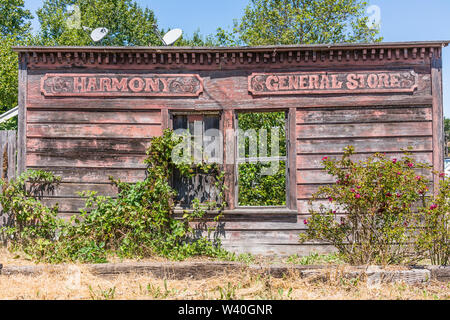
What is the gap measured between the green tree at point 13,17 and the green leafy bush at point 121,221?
2141 centimetres

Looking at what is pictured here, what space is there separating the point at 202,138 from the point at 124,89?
5.57 feet

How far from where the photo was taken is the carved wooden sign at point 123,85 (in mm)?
6898

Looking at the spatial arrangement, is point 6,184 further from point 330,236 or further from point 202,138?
point 330,236

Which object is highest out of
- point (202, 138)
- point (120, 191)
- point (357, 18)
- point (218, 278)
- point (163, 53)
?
point (357, 18)

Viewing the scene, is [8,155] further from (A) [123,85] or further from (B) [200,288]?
(B) [200,288]

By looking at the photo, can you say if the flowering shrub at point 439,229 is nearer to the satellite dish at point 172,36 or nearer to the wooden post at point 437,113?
the wooden post at point 437,113

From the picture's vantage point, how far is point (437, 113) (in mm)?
6645

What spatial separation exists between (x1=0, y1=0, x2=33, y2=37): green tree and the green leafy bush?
21.4 meters

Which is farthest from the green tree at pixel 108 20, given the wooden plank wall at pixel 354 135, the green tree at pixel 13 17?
the wooden plank wall at pixel 354 135

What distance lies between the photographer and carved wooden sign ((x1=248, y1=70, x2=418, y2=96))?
673 centimetres

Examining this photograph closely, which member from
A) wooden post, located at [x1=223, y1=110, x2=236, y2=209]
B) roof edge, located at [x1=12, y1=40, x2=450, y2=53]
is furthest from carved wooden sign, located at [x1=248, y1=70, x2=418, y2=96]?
wooden post, located at [x1=223, y1=110, x2=236, y2=209]
